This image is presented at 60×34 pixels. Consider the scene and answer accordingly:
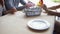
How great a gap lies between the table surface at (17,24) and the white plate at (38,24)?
37mm

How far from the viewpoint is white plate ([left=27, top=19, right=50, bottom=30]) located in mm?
1131

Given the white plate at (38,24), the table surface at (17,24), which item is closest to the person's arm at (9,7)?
the table surface at (17,24)

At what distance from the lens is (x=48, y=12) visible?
145 cm

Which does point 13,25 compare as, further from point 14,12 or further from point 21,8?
point 21,8

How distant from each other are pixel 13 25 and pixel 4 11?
1.30 feet

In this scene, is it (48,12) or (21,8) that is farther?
(21,8)

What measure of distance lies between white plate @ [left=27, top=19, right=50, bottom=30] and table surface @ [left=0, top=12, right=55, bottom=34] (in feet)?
0.12

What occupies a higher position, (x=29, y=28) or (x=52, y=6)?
(x=52, y=6)

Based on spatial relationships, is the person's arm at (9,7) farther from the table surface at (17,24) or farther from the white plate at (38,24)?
the white plate at (38,24)

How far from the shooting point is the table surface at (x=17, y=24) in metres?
1.09

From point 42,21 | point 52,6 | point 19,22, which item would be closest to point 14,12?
point 19,22

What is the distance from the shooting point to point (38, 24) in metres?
1.21

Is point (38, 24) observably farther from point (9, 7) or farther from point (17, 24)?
point (9, 7)

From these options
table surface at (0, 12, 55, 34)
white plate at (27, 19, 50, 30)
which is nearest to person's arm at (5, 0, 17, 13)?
table surface at (0, 12, 55, 34)
